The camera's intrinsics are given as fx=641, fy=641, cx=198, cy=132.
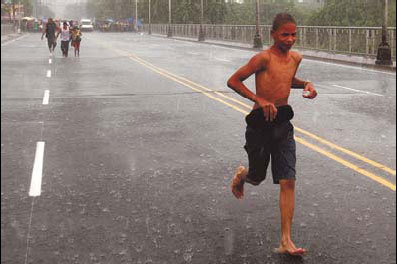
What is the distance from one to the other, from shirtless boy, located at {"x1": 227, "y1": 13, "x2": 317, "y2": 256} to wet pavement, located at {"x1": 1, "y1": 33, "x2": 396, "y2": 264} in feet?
1.50

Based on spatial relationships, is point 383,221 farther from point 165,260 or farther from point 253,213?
point 165,260

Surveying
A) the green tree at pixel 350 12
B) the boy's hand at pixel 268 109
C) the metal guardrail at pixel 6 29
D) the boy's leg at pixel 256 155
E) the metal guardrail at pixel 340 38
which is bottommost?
the boy's leg at pixel 256 155

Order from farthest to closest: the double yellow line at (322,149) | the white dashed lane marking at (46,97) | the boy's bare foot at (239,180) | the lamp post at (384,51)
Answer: the lamp post at (384,51)
the white dashed lane marking at (46,97)
the double yellow line at (322,149)
the boy's bare foot at (239,180)

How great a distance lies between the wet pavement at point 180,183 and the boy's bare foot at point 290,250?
6cm

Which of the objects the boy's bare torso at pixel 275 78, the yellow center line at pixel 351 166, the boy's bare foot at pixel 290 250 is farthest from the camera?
the yellow center line at pixel 351 166

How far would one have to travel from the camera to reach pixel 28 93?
50.9 feet

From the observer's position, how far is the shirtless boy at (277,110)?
4648mm

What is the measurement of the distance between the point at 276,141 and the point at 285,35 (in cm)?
79

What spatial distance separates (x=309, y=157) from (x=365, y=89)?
892cm

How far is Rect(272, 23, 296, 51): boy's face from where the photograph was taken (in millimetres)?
4609

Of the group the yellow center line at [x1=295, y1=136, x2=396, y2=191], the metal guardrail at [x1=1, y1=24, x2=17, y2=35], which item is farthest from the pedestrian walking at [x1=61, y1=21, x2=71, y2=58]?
the metal guardrail at [x1=1, y1=24, x2=17, y2=35]

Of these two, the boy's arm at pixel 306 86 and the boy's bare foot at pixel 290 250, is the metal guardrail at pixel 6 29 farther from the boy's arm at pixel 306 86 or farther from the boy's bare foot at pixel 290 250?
the boy's bare foot at pixel 290 250

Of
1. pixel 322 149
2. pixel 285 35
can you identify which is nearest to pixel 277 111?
pixel 285 35

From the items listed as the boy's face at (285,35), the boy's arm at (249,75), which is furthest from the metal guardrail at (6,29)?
the boy's face at (285,35)
